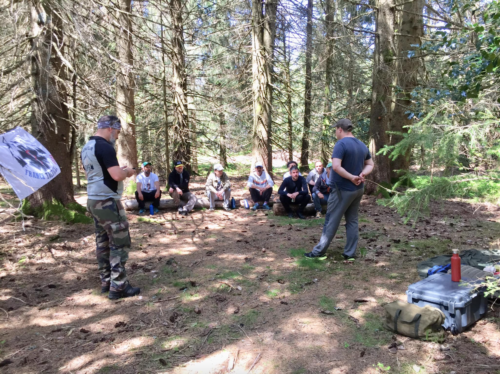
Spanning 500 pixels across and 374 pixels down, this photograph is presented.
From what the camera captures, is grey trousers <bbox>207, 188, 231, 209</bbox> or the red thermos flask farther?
grey trousers <bbox>207, 188, 231, 209</bbox>

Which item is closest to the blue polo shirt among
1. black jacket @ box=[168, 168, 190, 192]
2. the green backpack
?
the green backpack

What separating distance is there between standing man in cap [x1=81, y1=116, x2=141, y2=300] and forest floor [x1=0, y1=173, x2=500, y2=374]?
0.44 meters

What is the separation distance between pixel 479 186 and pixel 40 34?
667 centimetres

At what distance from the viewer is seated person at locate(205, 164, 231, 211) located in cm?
901

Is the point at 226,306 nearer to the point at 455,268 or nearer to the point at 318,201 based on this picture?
the point at 455,268

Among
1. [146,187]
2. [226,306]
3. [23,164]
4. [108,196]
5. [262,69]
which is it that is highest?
[262,69]

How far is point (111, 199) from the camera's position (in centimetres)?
401

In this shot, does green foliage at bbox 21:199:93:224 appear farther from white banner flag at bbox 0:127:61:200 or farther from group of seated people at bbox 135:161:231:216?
white banner flag at bbox 0:127:61:200

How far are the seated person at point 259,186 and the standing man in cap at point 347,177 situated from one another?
4078mm

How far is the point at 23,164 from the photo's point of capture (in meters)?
3.27

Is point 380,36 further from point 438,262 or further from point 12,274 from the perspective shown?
point 12,274

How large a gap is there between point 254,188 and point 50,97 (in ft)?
15.8

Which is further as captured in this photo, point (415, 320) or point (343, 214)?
point (343, 214)

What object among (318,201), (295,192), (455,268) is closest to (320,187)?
(318,201)
